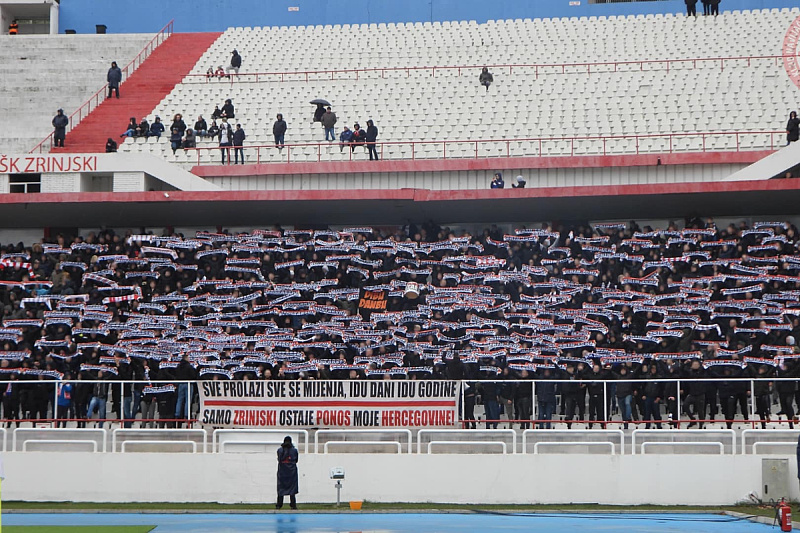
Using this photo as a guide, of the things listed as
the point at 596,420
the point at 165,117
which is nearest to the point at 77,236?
the point at 165,117

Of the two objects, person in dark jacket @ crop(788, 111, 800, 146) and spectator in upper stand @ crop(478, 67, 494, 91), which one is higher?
spectator in upper stand @ crop(478, 67, 494, 91)

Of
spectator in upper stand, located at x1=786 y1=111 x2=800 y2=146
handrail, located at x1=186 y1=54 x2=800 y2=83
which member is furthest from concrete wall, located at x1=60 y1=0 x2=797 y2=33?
spectator in upper stand, located at x1=786 y1=111 x2=800 y2=146

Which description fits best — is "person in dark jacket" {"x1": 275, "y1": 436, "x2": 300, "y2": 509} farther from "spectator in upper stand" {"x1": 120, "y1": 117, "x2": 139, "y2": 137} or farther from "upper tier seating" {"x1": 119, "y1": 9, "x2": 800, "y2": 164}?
"spectator in upper stand" {"x1": 120, "y1": 117, "x2": 139, "y2": 137}

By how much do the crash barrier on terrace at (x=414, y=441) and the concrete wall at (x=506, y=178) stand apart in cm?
1128

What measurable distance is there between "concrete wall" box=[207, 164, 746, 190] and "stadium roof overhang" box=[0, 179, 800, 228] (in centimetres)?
137

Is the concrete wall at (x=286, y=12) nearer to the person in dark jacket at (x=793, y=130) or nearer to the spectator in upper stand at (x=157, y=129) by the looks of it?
the spectator in upper stand at (x=157, y=129)

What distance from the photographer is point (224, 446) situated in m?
21.8

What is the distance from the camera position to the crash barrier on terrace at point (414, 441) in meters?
20.7

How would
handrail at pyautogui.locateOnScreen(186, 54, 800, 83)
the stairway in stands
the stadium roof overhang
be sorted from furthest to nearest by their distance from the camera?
1. handrail at pyautogui.locateOnScreen(186, 54, 800, 83)
2. the stairway in stands
3. the stadium roof overhang

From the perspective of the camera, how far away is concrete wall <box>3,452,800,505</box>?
2067 cm

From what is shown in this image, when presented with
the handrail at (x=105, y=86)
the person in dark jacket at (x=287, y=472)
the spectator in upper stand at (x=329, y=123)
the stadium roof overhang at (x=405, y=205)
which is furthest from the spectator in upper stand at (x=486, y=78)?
the person in dark jacket at (x=287, y=472)

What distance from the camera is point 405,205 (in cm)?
2948

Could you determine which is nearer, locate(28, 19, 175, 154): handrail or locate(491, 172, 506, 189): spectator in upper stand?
locate(491, 172, 506, 189): spectator in upper stand

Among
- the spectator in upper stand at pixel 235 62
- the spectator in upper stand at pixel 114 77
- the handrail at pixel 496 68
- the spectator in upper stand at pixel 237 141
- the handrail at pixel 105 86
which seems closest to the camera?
the spectator in upper stand at pixel 237 141
